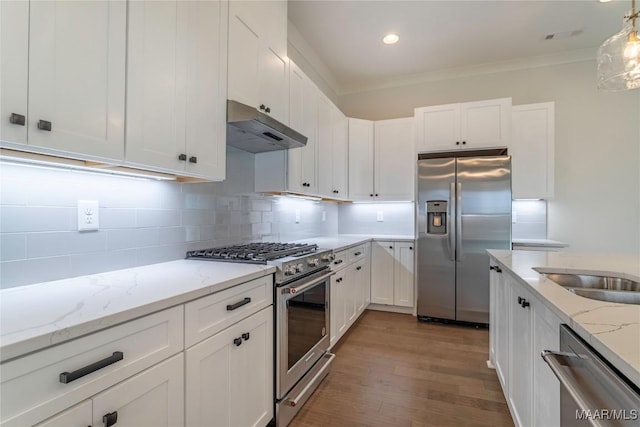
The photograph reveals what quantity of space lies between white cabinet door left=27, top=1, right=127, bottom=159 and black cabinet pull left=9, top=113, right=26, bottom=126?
0.07ft

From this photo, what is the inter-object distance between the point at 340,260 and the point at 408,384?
3.52ft

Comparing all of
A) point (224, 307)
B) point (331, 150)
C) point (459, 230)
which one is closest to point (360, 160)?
point (331, 150)

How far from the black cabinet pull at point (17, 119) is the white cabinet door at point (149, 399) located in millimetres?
795

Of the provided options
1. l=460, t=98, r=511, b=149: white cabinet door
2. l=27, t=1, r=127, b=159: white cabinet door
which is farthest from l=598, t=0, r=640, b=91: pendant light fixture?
l=27, t=1, r=127, b=159: white cabinet door

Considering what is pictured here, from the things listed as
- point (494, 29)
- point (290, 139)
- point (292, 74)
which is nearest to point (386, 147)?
point (494, 29)

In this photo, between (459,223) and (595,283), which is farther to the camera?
(459,223)

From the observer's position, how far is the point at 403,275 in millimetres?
3748

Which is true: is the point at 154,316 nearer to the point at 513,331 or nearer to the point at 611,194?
the point at 513,331

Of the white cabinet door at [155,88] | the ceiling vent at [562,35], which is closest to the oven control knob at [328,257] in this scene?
→ the white cabinet door at [155,88]

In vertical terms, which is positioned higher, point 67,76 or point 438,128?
point 438,128

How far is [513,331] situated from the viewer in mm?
1669

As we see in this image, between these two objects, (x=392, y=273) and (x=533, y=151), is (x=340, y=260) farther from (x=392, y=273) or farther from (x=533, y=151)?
(x=533, y=151)

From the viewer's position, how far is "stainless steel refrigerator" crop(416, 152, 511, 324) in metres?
3.28

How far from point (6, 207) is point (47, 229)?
149mm
